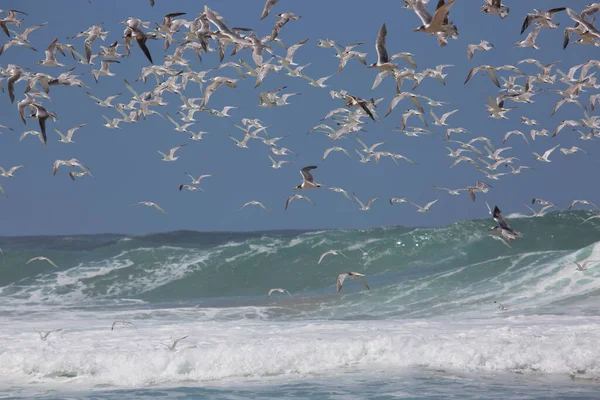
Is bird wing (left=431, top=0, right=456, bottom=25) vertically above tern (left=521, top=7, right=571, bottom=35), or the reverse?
tern (left=521, top=7, right=571, bottom=35)

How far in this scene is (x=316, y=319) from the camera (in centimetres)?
1861

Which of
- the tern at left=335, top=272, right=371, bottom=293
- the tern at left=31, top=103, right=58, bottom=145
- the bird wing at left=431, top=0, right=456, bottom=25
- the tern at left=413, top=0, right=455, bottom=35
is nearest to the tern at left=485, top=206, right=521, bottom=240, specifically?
the tern at left=335, top=272, right=371, bottom=293

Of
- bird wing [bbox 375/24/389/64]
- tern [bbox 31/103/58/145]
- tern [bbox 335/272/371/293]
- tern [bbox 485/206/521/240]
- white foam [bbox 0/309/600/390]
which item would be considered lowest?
white foam [bbox 0/309/600/390]

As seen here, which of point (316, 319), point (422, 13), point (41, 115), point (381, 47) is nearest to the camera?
point (422, 13)

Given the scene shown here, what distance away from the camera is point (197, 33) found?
53.8 feet

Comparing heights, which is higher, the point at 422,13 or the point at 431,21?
the point at 422,13

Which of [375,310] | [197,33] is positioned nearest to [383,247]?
[375,310]

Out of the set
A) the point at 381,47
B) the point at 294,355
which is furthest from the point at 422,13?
the point at 294,355

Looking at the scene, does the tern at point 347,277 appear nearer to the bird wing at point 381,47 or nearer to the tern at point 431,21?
the bird wing at point 381,47

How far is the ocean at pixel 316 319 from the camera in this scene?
1196cm

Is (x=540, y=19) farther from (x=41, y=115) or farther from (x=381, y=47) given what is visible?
(x=41, y=115)

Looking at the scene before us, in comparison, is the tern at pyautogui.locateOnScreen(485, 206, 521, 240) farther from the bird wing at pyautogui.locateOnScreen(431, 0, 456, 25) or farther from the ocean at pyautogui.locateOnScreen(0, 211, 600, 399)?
the bird wing at pyautogui.locateOnScreen(431, 0, 456, 25)

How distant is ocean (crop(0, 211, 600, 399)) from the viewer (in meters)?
12.0

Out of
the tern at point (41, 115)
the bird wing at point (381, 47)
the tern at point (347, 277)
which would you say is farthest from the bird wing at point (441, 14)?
the tern at point (41, 115)
